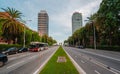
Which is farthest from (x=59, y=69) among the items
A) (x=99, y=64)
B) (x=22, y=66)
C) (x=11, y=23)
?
(x=11, y=23)

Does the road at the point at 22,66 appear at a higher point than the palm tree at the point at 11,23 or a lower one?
lower

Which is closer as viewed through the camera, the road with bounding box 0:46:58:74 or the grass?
the grass

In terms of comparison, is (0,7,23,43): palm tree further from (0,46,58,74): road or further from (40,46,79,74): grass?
(40,46,79,74): grass

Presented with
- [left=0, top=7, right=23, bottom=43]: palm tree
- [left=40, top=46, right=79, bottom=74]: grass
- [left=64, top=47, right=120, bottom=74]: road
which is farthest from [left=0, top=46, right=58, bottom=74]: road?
[left=0, top=7, right=23, bottom=43]: palm tree

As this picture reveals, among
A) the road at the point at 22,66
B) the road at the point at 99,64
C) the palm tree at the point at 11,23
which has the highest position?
the palm tree at the point at 11,23

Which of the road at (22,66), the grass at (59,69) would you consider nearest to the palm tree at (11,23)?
the road at (22,66)

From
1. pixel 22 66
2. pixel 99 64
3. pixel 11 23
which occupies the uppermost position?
pixel 11 23

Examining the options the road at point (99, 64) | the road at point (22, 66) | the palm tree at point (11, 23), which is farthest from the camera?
the palm tree at point (11, 23)

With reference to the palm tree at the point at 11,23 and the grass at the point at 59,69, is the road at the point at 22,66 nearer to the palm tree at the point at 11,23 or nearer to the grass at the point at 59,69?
the grass at the point at 59,69

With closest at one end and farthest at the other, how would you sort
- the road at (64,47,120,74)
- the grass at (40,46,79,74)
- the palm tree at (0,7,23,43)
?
the grass at (40,46,79,74), the road at (64,47,120,74), the palm tree at (0,7,23,43)

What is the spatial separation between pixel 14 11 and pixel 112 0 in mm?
31067

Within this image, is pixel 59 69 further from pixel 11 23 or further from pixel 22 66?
pixel 11 23

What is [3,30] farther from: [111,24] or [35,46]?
[111,24]

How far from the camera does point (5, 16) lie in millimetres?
66062
